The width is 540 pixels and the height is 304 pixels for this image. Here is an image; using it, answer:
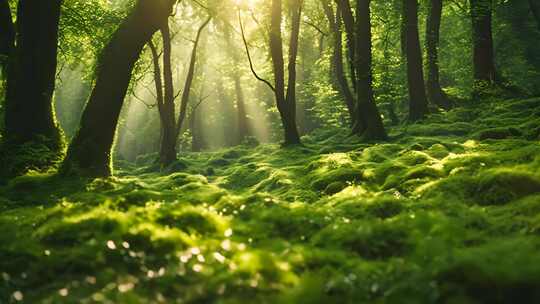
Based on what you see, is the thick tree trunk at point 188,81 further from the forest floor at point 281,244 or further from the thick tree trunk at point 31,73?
the forest floor at point 281,244

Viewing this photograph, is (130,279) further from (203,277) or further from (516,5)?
(516,5)

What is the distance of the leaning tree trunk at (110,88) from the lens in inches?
429

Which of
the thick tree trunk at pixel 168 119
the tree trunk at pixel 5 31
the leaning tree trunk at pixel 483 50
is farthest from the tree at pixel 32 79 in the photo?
the leaning tree trunk at pixel 483 50

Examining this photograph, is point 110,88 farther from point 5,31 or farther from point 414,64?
point 414,64

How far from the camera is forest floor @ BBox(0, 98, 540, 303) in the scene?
13.9 feet

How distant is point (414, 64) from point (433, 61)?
4046 mm

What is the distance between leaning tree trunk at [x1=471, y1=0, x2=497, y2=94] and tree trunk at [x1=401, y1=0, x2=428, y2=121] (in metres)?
2.53

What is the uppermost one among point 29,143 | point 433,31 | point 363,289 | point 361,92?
point 433,31

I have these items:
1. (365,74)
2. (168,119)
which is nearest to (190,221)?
(365,74)

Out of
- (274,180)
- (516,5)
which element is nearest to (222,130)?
(516,5)

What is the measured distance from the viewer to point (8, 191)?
30.6ft

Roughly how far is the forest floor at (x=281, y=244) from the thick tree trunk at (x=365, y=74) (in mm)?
9883

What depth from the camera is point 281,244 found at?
5.80 m

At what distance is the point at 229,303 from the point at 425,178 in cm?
730
